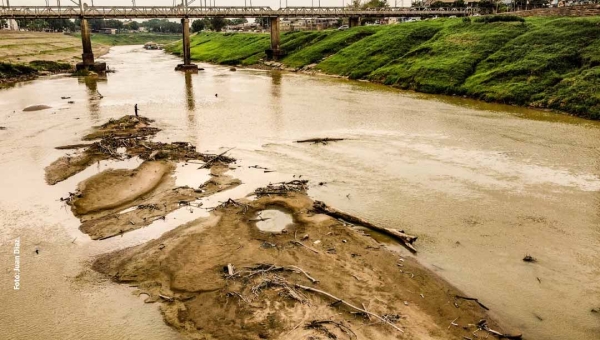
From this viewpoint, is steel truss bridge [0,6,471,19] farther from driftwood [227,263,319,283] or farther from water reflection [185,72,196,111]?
driftwood [227,263,319,283]

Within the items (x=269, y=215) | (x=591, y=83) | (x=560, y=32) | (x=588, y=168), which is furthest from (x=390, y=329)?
(x=560, y=32)

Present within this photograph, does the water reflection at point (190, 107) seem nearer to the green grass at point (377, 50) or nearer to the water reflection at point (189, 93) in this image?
the water reflection at point (189, 93)

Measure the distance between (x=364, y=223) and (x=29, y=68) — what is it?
58586mm

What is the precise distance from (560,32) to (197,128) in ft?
115

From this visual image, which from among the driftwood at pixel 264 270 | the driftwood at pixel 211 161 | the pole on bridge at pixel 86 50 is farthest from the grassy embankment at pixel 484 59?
the pole on bridge at pixel 86 50

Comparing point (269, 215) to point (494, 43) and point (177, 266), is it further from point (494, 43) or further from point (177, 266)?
point (494, 43)

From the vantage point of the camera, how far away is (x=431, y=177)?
60.2ft

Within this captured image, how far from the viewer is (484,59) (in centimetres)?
4409

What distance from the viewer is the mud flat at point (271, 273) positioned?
8.84 m

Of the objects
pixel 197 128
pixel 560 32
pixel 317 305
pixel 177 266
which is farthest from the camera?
pixel 560 32

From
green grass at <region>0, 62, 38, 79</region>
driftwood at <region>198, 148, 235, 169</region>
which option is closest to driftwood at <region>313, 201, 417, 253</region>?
driftwood at <region>198, 148, 235, 169</region>

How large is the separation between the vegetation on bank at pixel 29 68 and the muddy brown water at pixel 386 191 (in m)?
20.1

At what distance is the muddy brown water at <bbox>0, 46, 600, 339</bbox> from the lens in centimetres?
988

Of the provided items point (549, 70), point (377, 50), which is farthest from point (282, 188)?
point (377, 50)
